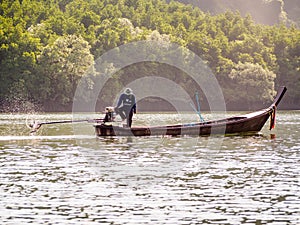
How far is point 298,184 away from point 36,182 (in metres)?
7.45

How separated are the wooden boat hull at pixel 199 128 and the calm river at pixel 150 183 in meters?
3.61

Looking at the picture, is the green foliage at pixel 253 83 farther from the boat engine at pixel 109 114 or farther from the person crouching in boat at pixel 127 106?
the person crouching in boat at pixel 127 106

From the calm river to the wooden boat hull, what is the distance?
361 centimetres

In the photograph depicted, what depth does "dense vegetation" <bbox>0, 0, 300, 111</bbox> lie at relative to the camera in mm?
106375

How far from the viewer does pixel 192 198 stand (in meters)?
20.8

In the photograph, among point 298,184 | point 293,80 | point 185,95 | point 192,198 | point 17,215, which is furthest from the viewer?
point 293,80

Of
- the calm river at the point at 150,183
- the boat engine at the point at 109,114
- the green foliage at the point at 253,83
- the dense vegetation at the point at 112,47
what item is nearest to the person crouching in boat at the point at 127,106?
the boat engine at the point at 109,114

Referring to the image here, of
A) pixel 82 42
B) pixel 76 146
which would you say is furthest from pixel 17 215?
pixel 82 42

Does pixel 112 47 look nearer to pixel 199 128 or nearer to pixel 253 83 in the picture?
pixel 253 83

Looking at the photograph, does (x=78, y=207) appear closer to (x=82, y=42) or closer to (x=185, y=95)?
(x=82, y=42)

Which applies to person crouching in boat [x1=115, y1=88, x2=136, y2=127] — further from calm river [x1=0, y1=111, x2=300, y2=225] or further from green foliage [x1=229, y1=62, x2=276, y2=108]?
green foliage [x1=229, y1=62, x2=276, y2=108]

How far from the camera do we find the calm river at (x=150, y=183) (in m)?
18.7

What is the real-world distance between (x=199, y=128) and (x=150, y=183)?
19252 millimetres

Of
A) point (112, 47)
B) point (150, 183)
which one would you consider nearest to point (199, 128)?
point (150, 183)
